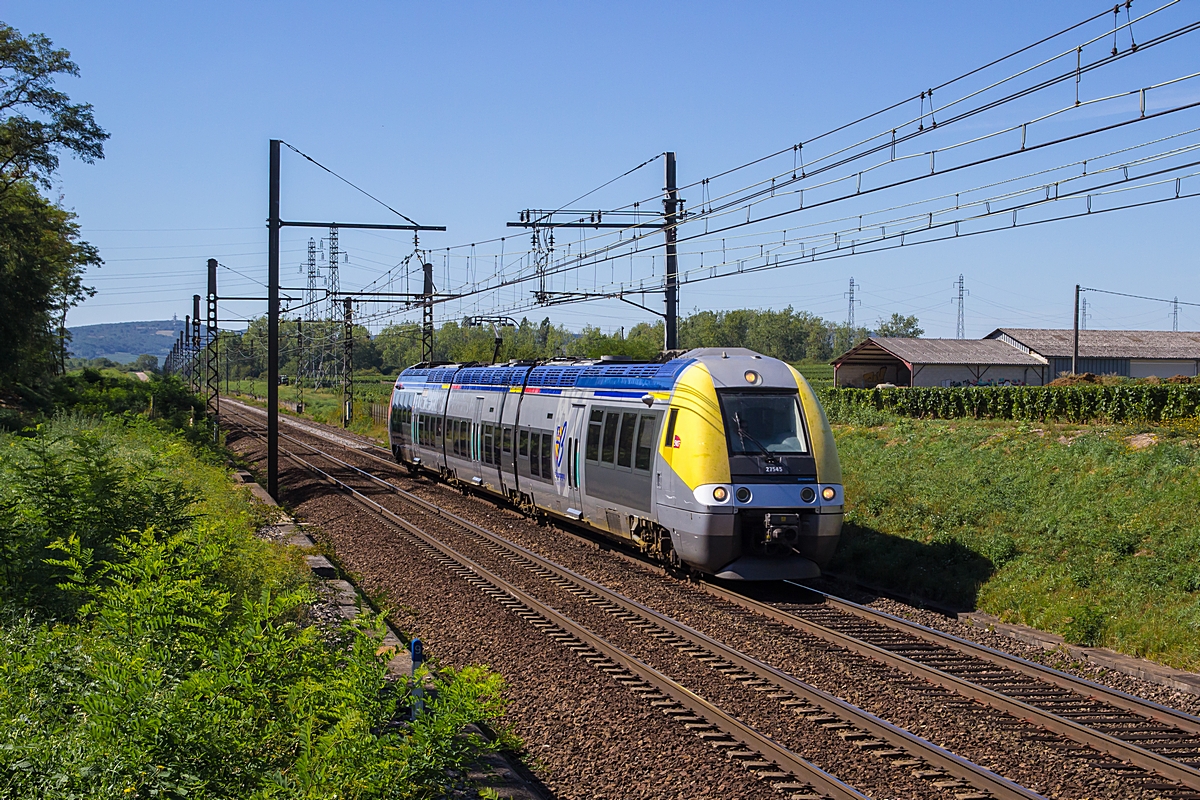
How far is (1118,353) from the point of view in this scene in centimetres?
4938

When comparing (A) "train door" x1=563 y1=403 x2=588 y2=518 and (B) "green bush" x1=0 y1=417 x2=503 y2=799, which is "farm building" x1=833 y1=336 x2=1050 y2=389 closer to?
(A) "train door" x1=563 y1=403 x2=588 y2=518

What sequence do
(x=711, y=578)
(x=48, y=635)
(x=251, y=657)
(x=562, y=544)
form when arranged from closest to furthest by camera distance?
(x=48, y=635), (x=251, y=657), (x=711, y=578), (x=562, y=544)

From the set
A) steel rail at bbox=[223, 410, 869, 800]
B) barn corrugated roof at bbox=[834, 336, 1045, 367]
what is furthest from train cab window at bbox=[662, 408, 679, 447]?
barn corrugated roof at bbox=[834, 336, 1045, 367]

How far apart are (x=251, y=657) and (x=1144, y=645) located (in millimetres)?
9699

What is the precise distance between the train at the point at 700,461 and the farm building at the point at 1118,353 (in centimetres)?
3879

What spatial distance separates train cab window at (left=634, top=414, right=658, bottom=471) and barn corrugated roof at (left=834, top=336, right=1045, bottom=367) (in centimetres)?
3349

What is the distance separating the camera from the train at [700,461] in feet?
43.8

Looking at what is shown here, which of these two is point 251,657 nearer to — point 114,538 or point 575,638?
point 114,538

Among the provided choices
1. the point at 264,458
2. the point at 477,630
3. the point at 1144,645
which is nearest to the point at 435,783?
the point at 477,630

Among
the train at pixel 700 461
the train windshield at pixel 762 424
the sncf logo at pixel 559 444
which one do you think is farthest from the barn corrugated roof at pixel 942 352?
the train windshield at pixel 762 424

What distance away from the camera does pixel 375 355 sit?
134 meters

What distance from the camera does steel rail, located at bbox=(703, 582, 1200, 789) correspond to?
7664 millimetres

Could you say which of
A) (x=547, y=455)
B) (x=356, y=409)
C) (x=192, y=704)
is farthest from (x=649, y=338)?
(x=192, y=704)

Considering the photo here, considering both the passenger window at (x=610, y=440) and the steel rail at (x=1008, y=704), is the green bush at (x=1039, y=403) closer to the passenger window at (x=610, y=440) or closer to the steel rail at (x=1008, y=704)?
the passenger window at (x=610, y=440)
